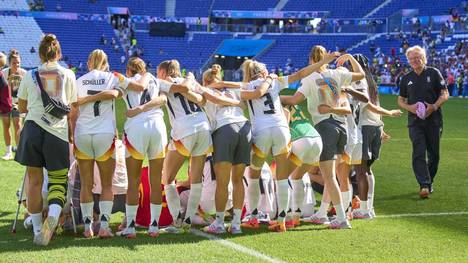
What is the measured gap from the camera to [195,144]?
7117 millimetres

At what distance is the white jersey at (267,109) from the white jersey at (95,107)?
5.20ft

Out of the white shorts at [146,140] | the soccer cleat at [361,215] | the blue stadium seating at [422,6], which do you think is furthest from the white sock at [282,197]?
the blue stadium seating at [422,6]

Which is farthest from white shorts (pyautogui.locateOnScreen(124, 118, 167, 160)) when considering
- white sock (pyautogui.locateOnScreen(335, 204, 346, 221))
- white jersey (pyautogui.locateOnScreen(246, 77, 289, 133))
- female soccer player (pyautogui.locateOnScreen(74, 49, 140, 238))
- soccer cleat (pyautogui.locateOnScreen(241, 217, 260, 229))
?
white sock (pyautogui.locateOnScreen(335, 204, 346, 221))

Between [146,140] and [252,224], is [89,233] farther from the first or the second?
[252,224]

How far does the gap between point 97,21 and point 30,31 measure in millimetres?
6163

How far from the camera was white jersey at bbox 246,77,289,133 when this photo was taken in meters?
7.25

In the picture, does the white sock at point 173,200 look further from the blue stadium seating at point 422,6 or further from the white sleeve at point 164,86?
the blue stadium seating at point 422,6

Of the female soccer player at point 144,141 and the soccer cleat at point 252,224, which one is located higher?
the female soccer player at point 144,141

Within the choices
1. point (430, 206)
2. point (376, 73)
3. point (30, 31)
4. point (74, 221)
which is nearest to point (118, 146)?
point (74, 221)

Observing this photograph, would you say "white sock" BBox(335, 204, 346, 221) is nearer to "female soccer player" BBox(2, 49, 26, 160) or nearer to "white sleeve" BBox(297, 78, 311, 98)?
"white sleeve" BBox(297, 78, 311, 98)

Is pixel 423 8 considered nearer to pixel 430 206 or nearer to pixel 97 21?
pixel 97 21

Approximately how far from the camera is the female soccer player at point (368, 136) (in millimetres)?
8203

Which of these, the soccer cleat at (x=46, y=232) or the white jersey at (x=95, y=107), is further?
the white jersey at (x=95, y=107)

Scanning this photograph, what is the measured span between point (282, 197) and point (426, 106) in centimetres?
351
